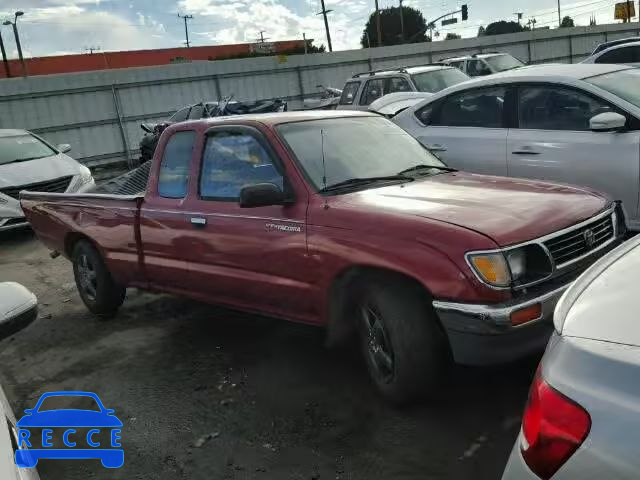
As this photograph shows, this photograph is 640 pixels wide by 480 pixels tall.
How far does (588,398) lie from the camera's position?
1480 millimetres

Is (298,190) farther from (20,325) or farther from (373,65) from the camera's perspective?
(373,65)

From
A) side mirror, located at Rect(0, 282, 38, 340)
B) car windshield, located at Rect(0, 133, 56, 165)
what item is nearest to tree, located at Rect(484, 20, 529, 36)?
car windshield, located at Rect(0, 133, 56, 165)

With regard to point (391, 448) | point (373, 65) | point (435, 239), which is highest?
point (373, 65)

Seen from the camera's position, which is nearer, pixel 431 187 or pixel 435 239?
pixel 435 239

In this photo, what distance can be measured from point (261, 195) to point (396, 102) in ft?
25.7

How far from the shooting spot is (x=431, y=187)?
3.97 m

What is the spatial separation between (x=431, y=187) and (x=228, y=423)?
1.87 m

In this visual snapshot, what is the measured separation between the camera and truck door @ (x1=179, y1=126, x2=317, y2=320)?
12.7 feet

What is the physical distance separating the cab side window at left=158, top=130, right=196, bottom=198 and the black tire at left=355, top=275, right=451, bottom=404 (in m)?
1.86

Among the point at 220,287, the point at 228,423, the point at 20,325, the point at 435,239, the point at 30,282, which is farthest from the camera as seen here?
the point at 30,282

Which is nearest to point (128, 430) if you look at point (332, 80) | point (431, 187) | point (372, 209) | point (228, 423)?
point (228, 423)

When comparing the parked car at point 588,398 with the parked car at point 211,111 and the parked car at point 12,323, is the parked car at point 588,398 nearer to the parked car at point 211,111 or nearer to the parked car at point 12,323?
the parked car at point 12,323

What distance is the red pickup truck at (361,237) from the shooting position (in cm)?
312

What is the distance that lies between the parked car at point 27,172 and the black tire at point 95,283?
3.25 metres
